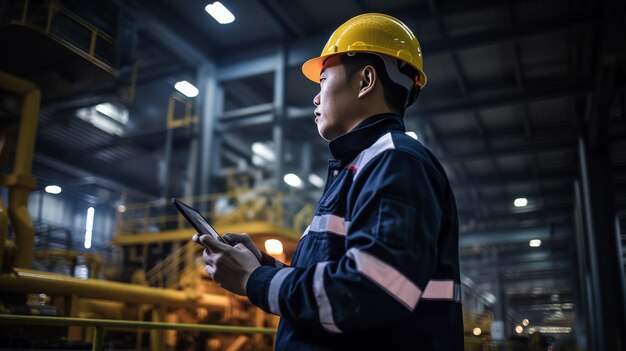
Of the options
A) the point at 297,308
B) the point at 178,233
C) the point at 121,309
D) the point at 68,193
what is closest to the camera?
the point at 297,308

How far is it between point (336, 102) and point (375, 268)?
649mm

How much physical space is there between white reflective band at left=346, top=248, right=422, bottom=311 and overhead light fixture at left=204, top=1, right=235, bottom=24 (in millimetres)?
7685

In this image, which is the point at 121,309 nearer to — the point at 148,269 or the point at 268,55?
the point at 148,269

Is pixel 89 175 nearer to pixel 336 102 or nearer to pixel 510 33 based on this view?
pixel 510 33

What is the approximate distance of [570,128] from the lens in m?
17.1

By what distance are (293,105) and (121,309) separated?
8184 millimetres

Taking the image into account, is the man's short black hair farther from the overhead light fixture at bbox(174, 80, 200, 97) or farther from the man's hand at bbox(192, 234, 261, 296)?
the overhead light fixture at bbox(174, 80, 200, 97)

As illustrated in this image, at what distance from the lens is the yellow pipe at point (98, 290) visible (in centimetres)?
566

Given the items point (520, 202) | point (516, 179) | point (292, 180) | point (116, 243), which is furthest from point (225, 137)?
Answer: point (520, 202)

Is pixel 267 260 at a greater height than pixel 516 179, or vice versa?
pixel 516 179

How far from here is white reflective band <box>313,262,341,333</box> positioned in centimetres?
120

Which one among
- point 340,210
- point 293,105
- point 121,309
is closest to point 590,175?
point 293,105

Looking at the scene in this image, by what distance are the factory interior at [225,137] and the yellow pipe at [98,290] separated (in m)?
0.03

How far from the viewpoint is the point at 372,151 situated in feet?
4.65
